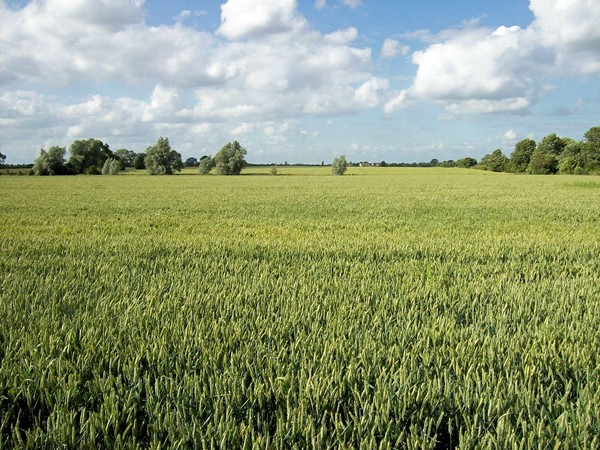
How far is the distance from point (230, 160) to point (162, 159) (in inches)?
598

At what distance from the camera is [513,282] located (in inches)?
196

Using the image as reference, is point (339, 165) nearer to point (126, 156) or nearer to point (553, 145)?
point (553, 145)

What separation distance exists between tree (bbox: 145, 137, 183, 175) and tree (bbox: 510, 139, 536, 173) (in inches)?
3399

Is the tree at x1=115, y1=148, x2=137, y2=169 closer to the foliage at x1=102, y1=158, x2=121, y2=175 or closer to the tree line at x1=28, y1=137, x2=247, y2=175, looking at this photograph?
the tree line at x1=28, y1=137, x2=247, y2=175

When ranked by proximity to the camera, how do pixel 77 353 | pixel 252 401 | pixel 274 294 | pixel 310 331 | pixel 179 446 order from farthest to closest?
1. pixel 274 294
2. pixel 310 331
3. pixel 77 353
4. pixel 252 401
5. pixel 179 446

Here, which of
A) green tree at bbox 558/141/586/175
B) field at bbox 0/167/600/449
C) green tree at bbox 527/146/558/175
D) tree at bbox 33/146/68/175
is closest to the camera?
field at bbox 0/167/600/449

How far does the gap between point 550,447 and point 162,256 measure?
575 cm

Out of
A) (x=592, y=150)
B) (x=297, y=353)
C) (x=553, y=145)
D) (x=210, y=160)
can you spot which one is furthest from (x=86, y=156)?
(x=553, y=145)

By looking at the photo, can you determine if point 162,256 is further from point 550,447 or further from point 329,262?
point 550,447

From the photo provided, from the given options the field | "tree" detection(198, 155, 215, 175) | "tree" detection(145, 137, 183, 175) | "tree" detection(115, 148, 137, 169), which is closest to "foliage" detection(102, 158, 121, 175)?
"tree" detection(145, 137, 183, 175)

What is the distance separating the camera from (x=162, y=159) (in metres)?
96.1

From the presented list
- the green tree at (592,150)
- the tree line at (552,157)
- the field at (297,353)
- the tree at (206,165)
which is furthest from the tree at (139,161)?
the field at (297,353)

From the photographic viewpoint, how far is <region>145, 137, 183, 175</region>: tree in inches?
3755

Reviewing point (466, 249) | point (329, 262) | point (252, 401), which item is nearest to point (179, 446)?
point (252, 401)
